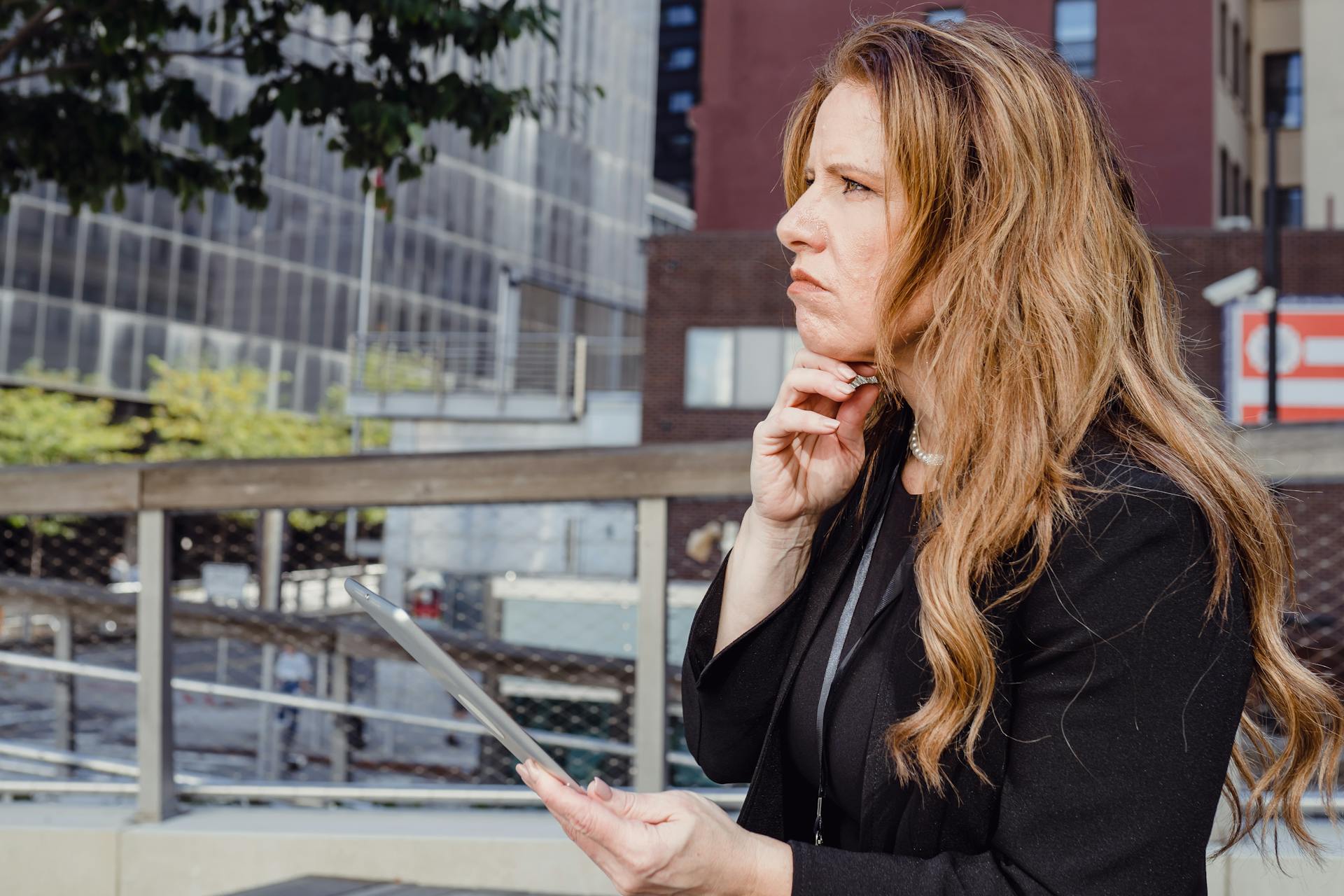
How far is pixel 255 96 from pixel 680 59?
9090 centimetres

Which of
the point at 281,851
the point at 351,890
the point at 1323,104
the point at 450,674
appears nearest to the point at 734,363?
the point at 1323,104

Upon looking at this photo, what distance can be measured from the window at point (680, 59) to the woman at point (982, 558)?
310 ft

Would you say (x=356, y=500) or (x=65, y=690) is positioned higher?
(x=356, y=500)

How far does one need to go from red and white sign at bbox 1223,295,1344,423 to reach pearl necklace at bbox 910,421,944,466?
73.7 feet

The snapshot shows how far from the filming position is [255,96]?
568cm

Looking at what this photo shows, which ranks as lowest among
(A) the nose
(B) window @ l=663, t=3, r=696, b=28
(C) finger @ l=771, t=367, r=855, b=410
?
(C) finger @ l=771, t=367, r=855, b=410

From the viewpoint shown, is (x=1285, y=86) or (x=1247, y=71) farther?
(x=1285, y=86)

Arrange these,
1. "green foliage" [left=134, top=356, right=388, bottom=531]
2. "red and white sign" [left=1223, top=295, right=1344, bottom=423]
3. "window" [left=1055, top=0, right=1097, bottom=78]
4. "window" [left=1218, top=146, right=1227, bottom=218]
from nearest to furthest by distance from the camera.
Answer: "red and white sign" [left=1223, top=295, right=1344, bottom=423]
"window" [left=1055, top=0, right=1097, bottom=78]
"window" [left=1218, top=146, right=1227, bottom=218]
"green foliage" [left=134, top=356, right=388, bottom=531]

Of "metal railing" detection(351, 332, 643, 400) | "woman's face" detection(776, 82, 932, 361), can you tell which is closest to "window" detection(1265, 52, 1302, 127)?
"metal railing" detection(351, 332, 643, 400)

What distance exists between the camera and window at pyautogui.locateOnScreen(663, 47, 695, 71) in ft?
303

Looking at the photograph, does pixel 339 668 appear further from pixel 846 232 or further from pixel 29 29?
pixel 846 232

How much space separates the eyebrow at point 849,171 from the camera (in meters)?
1.51

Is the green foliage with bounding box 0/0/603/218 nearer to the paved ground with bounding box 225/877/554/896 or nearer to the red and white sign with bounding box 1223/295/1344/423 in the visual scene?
the paved ground with bounding box 225/877/554/896

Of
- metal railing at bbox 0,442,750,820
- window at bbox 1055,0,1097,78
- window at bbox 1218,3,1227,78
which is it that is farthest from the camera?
window at bbox 1218,3,1227,78
